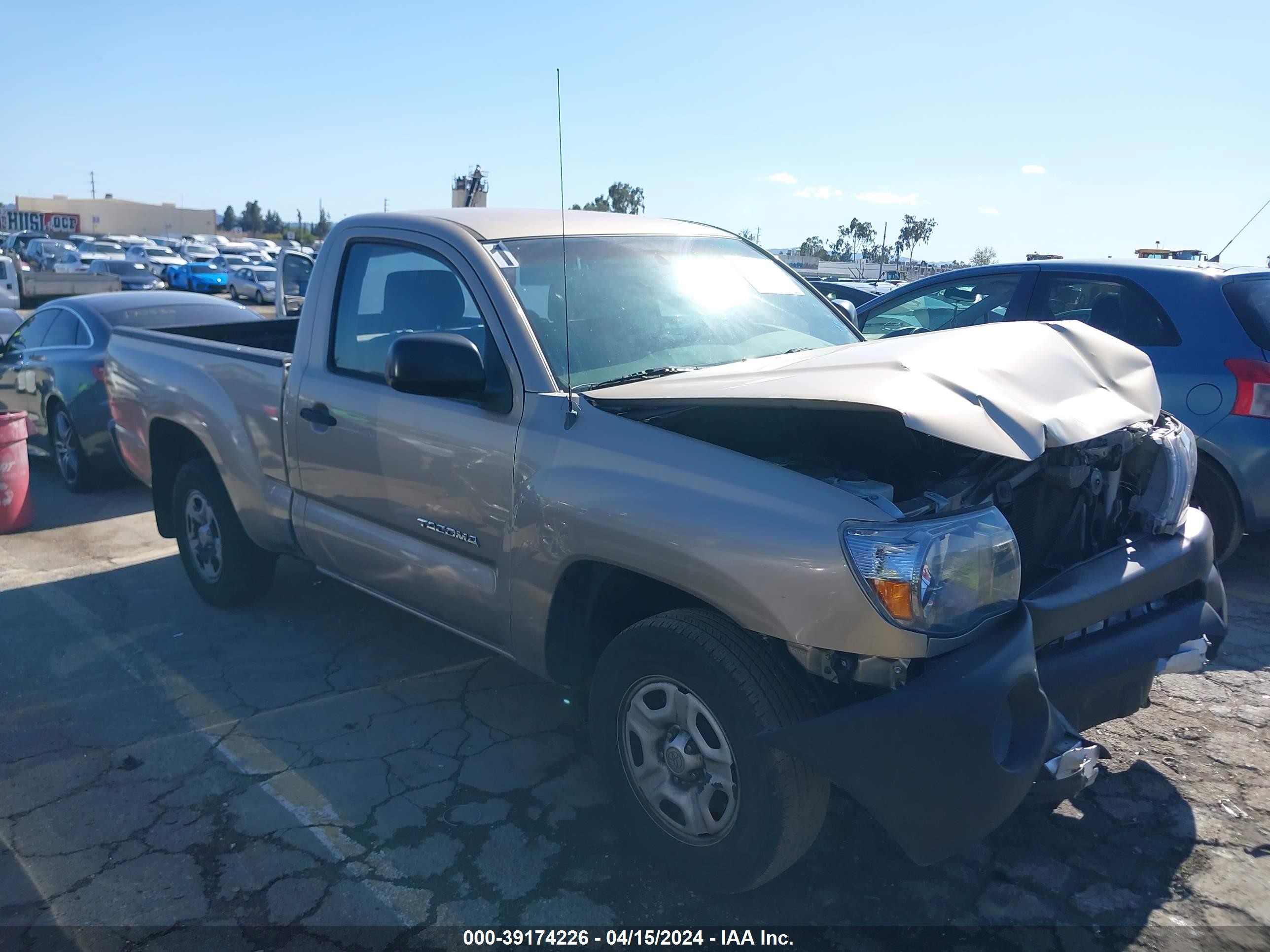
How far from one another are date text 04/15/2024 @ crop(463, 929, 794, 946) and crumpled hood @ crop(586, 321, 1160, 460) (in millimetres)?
1525

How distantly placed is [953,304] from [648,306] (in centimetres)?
388

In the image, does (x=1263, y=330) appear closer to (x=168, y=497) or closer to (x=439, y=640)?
(x=439, y=640)

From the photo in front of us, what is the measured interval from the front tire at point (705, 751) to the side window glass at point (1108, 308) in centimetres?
357

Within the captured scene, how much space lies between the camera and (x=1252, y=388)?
5051mm

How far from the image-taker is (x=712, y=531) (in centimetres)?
268

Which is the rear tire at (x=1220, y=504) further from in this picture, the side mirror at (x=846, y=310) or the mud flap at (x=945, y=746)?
the mud flap at (x=945, y=746)

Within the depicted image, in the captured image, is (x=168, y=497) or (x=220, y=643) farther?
(x=168, y=497)

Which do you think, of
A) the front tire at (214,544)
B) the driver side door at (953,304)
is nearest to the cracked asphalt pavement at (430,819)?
the front tire at (214,544)

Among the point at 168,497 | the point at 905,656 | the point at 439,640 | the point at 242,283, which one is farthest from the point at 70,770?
the point at 242,283

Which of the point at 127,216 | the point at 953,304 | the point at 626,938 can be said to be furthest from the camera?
the point at 127,216

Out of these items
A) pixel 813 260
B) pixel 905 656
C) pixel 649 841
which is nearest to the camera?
pixel 905 656

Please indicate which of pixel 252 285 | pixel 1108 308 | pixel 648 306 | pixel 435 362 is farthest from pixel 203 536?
pixel 252 285

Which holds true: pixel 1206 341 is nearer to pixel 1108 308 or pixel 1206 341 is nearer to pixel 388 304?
pixel 1108 308

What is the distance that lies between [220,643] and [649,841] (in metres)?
2.98
